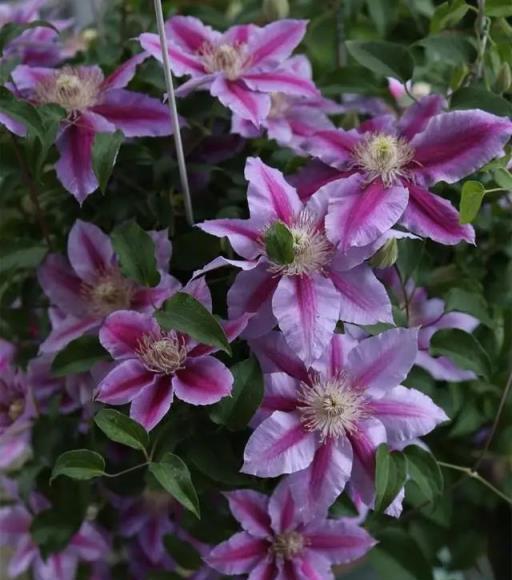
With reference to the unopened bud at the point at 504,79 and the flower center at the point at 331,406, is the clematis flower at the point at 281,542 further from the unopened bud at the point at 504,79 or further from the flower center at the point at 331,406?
the unopened bud at the point at 504,79

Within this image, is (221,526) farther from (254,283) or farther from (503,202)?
(503,202)

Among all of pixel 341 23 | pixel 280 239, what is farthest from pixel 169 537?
pixel 341 23

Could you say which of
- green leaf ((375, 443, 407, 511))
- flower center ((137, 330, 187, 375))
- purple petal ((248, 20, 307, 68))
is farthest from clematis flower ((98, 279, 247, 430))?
purple petal ((248, 20, 307, 68))

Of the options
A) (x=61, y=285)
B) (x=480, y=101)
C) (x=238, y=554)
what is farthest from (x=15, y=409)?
(x=480, y=101)

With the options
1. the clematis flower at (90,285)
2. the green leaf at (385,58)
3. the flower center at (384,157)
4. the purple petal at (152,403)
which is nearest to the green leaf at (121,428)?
the purple petal at (152,403)

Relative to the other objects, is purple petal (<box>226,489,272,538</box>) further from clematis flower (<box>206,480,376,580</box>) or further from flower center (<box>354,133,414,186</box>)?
flower center (<box>354,133,414,186</box>)

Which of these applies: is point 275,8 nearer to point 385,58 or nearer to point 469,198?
point 385,58
